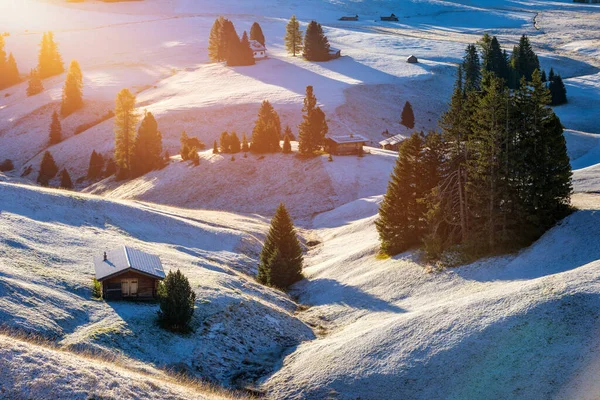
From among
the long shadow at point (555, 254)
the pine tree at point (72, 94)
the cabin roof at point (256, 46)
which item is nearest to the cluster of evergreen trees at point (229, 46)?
the cabin roof at point (256, 46)

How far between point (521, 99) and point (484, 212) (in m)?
8.37

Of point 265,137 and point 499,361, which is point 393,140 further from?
point 499,361

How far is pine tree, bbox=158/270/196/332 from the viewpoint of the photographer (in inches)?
1372

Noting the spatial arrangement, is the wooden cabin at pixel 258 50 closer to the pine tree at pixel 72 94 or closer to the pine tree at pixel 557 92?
the pine tree at pixel 72 94

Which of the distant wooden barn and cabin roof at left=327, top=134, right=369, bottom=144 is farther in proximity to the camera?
the distant wooden barn

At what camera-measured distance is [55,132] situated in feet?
362

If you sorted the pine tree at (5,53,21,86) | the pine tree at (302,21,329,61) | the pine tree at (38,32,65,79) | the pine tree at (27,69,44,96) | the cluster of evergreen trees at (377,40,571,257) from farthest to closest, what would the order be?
1. the pine tree at (38,32,65,79)
2. the pine tree at (5,53,21,86)
3. the pine tree at (302,21,329,61)
4. the pine tree at (27,69,44,96)
5. the cluster of evergreen trees at (377,40,571,257)

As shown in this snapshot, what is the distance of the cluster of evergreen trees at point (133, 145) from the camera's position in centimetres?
8981

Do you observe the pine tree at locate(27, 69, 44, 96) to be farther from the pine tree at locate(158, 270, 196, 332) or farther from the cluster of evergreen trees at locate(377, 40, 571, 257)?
the pine tree at locate(158, 270, 196, 332)

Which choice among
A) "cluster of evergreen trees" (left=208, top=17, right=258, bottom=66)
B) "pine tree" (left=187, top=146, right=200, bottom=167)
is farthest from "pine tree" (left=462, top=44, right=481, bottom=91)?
"pine tree" (left=187, top=146, right=200, bottom=167)

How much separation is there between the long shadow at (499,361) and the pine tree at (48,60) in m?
144

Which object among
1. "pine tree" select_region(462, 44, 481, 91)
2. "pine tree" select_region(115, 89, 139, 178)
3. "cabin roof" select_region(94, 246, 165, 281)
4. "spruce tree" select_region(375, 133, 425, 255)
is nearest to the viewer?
"cabin roof" select_region(94, 246, 165, 281)

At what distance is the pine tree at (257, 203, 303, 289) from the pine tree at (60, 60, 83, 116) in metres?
84.4

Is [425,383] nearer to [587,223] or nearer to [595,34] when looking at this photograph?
[587,223]
